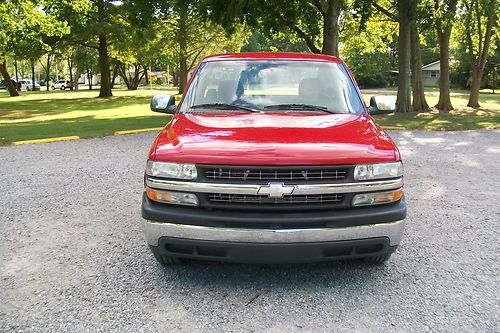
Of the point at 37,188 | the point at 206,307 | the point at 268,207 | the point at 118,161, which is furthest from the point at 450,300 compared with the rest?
the point at 118,161

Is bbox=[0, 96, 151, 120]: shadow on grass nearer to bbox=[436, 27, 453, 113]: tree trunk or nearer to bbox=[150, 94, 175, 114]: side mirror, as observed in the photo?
bbox=[150, 94, 175, 114]: side mirror

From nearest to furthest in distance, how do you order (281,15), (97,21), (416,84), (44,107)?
(281,15), (416,84), (44,107), (97,21)

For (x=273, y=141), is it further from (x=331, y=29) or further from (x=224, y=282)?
(x=331, y=29)

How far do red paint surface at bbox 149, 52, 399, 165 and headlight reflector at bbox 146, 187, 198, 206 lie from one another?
0.25 metres

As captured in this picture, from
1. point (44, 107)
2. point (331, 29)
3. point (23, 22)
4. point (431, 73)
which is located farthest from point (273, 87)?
point (431, 73)

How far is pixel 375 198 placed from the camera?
327cm

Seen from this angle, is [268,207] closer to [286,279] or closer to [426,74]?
[286,279]

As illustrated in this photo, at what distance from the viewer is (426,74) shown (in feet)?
260

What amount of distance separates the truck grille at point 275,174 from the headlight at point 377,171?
106mm

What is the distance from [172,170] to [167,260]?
81cm

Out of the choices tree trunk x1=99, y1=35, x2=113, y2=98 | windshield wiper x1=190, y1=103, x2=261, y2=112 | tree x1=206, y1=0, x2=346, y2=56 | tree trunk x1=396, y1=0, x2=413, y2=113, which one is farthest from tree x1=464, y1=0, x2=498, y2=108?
tree trunk x1=99, y1=35, x2=113, y2=98

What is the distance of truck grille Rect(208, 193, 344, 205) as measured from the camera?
10.3 feet

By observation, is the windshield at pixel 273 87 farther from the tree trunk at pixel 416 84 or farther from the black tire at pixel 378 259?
the tree trunk at pixel 416 84

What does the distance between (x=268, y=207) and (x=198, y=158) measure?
2.01ft
